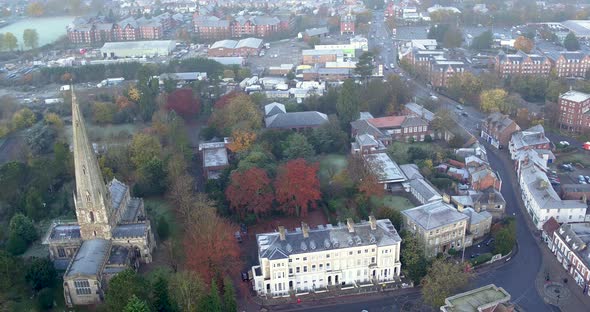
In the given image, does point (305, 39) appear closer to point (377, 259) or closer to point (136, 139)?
point (136, 139)

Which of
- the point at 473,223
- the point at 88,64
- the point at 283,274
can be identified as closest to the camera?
the point at 283,274

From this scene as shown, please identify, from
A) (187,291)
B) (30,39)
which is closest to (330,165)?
(187,291)

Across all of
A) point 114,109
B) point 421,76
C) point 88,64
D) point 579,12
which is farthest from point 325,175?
point 579,12

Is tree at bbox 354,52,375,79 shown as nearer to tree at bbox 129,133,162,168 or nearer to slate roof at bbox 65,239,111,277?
tree at bbox 129,133,162,168

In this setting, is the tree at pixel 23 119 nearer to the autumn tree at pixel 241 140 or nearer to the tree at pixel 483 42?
the autumn tree at pixel 241 140

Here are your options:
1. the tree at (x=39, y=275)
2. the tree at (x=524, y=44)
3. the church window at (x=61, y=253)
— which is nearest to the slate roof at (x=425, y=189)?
the church window at (x=61, y=253)

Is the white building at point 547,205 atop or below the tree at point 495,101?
below
